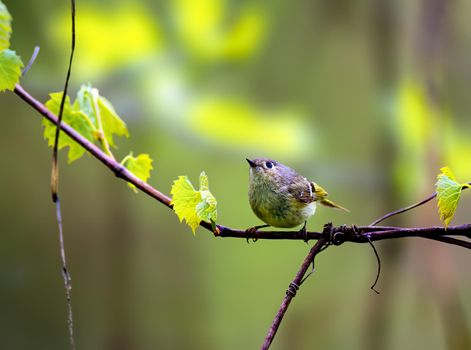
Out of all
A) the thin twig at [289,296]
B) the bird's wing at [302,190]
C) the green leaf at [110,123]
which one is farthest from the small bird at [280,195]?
the thin twig at [289,296]

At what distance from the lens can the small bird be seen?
605 mm

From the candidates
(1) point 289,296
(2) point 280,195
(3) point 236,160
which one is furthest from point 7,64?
(3) point 236,160

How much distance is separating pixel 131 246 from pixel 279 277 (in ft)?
1.06

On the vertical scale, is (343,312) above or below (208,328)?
above

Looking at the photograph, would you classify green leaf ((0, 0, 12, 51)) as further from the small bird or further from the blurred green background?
the blurred green background

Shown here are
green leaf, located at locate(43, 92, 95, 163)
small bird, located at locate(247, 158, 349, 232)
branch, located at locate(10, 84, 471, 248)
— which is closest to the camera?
branch, located at locate(10, 84, 471, 248)

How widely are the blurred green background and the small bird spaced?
37 cm

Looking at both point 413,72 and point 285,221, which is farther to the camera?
point 413,72

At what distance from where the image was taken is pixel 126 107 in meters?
1.11

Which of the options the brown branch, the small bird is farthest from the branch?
the small bird

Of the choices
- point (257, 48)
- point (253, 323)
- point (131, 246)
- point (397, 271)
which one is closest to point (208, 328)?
point (253, 323)

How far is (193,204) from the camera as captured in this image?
32cm

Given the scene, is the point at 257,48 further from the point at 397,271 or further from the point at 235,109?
the point at 397,271

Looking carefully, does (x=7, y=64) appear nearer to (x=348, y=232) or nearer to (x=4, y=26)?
(x=4, y=26)
